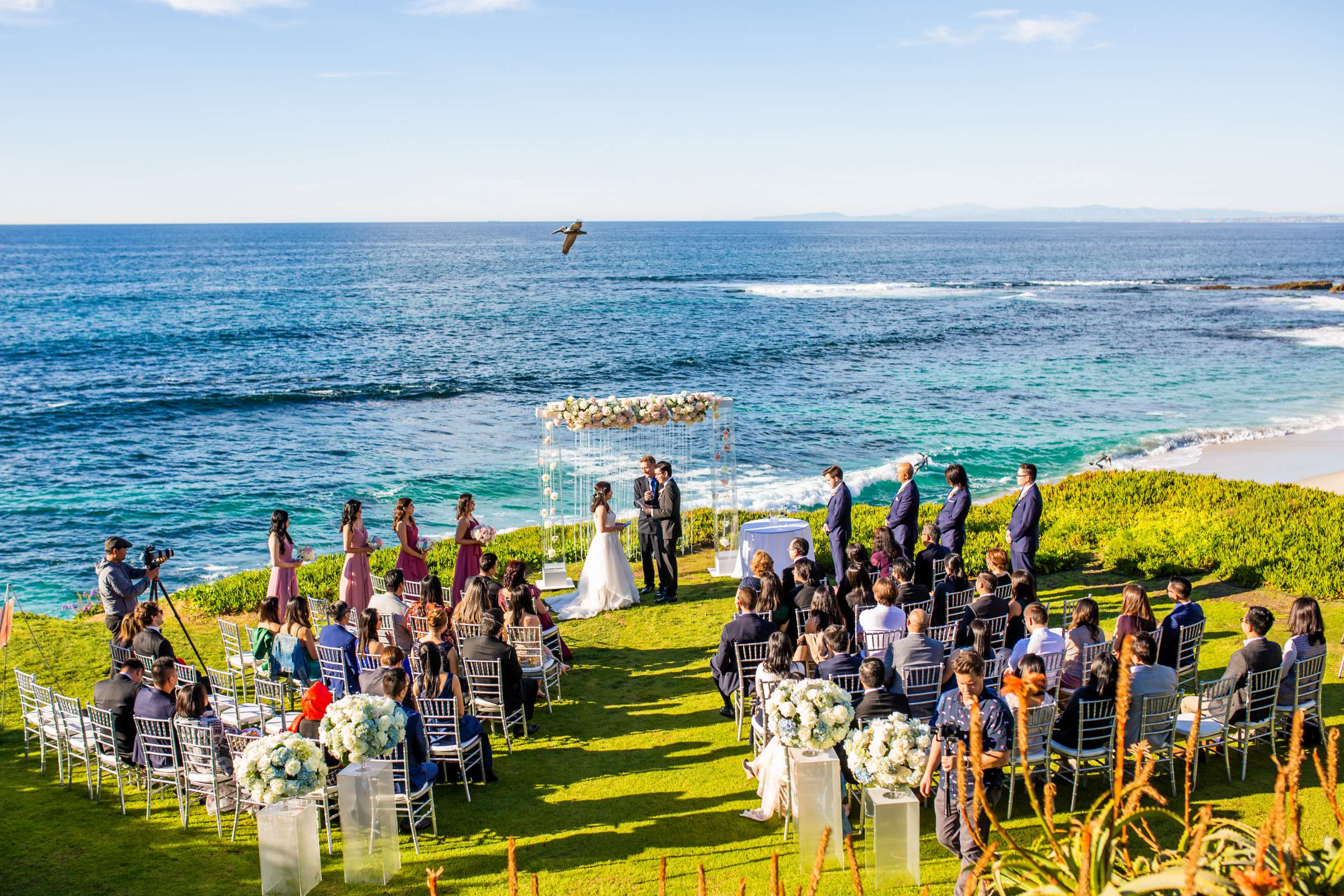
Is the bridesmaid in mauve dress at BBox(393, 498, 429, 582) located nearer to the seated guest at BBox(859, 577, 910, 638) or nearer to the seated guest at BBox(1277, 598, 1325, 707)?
the seated guest at BBox(859, 577, 910, 638)

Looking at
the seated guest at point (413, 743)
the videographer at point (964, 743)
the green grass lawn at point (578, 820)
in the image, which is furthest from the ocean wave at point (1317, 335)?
the seated guest at point (413, 743)

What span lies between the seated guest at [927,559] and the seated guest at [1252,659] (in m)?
4.21

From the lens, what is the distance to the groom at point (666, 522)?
1443 centimetres

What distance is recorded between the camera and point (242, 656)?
11.3 meters

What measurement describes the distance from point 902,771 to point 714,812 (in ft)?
6.74

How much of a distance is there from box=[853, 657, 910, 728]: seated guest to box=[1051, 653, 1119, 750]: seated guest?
1.46m

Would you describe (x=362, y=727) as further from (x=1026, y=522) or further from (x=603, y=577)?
(x=1026, y=522)

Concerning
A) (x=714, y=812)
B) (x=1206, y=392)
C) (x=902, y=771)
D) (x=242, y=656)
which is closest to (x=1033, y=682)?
(x=902, y=771)

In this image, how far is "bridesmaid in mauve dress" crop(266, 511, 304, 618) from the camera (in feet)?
39.1

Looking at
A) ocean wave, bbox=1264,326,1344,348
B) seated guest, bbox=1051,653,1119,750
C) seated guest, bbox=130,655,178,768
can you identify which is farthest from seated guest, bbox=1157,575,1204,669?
ocean wave, bbox=1264,326,1344,348

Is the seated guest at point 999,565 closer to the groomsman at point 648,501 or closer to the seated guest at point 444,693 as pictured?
the groomsman at point 648,501

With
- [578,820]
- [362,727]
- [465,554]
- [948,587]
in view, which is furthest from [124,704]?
[948,587]

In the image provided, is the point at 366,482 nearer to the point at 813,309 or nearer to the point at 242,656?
the point at 242,656

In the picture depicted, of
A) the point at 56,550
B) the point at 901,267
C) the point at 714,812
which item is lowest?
the point at 56,550
